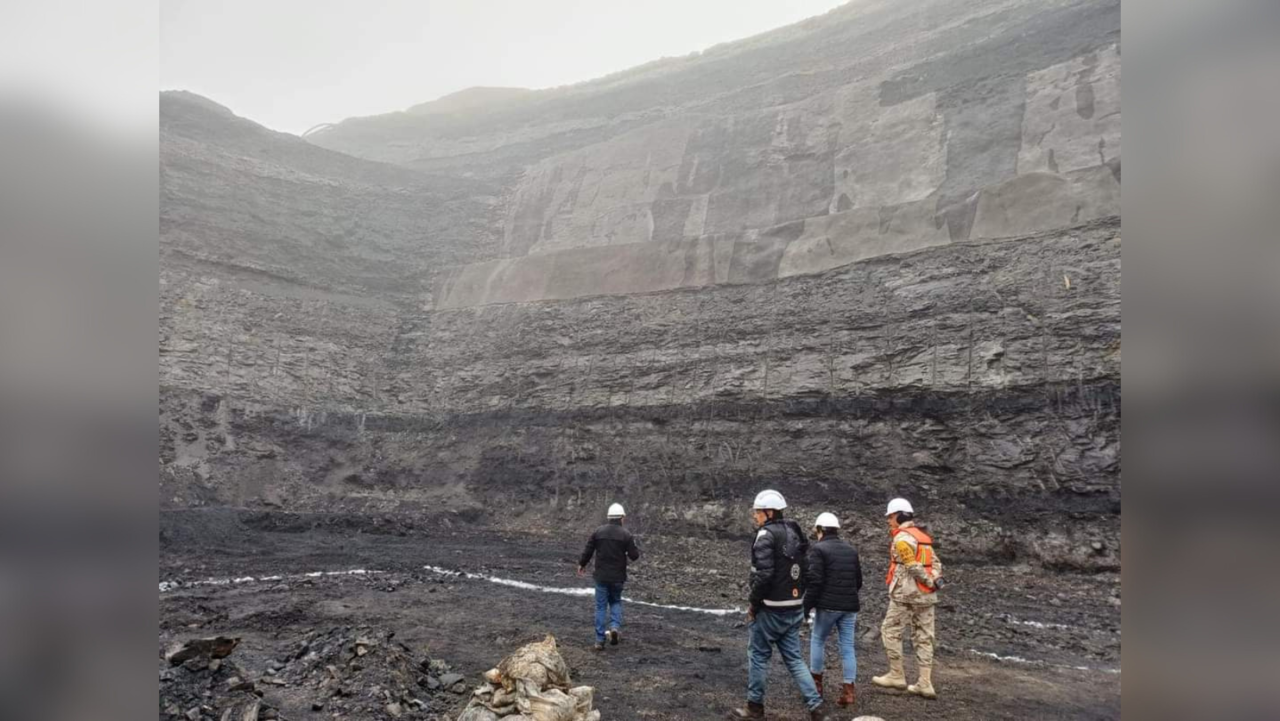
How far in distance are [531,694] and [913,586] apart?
310cm

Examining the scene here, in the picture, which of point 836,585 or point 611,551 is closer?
point 836,585

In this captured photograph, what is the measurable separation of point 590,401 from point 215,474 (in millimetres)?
8304

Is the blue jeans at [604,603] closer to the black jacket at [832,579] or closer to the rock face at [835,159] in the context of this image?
the black jacket at [832,579]

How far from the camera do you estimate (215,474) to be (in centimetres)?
1542

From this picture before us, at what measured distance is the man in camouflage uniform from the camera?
567 cm

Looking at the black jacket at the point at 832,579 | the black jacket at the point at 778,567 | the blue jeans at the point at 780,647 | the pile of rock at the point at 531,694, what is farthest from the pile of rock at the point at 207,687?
the black jacket at the point at 832,579

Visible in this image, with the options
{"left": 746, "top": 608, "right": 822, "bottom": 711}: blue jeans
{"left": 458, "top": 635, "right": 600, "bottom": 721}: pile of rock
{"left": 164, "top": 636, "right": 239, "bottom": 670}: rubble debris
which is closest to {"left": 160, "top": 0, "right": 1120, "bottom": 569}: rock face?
{"left": 746, "top": 608, "right": 822, "bottom": 711}: blue jeans

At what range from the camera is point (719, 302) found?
15320 mm

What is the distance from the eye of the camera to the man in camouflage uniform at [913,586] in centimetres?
567

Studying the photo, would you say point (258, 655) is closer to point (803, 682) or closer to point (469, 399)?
point (803, 682)

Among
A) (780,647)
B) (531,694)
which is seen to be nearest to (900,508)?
(780,647)

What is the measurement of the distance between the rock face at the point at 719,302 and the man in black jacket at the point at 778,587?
20.8ft

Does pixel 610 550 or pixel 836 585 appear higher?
pixel 836 585

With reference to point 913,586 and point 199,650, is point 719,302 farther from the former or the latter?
point 199,650
